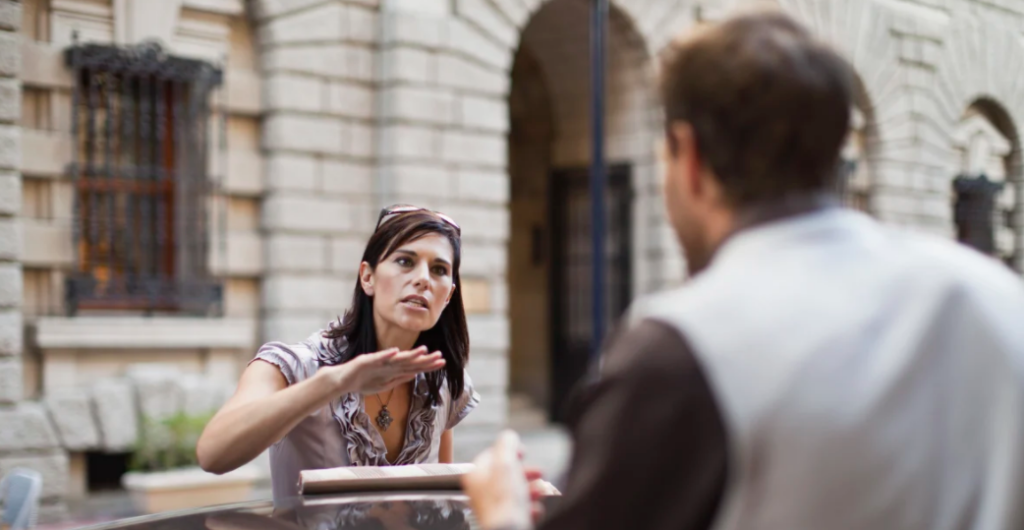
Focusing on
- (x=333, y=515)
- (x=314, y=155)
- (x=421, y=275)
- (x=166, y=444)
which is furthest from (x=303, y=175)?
(x=333, y=515)

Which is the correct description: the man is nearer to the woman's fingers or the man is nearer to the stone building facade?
the woman's fingers

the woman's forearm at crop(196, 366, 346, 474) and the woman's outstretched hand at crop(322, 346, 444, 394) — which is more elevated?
the woman's outstretched hand at crop(322, 346, 444, 394)

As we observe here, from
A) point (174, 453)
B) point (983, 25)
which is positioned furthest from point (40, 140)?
point (983, 25)

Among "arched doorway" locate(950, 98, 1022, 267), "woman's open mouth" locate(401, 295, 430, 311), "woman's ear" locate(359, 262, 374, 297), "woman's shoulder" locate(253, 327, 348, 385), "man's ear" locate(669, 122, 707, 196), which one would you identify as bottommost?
"woman's shoulder" locate(253, 327, 348, 385)

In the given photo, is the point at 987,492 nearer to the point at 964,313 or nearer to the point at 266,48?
the point at 964,313

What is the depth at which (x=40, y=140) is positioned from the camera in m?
8.45

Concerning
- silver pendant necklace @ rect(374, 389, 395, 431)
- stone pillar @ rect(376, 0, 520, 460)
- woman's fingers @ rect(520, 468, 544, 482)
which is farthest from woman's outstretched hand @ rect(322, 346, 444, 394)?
stone pillar @ rect(376, 0, 520, 460)

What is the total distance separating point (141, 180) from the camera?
8.88 meters

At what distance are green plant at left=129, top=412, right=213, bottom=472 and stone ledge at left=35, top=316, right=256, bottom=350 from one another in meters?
0.59

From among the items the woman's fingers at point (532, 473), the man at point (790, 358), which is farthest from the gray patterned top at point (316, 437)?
the man at point (790, 358)

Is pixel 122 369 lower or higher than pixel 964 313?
lower

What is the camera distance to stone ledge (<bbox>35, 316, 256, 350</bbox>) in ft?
27.4

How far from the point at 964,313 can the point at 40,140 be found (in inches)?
320

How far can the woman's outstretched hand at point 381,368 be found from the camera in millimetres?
2215
